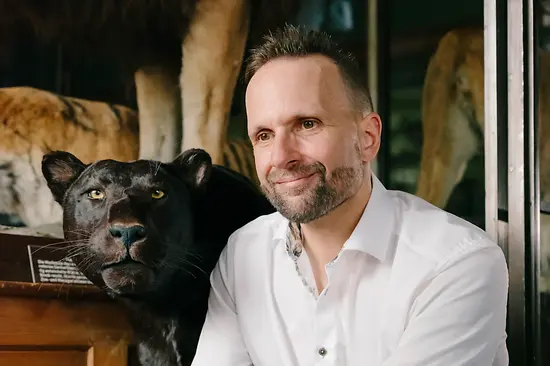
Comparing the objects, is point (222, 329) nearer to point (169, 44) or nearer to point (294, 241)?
point (294, 241)

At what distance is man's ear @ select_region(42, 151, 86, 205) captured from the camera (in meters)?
1.73

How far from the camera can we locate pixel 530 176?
73.9 inches

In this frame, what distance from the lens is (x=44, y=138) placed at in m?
1.79

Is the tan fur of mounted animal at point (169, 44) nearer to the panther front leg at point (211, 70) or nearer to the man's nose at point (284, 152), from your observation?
the panther front leg at point (211, 70)

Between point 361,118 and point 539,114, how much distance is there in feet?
1.82

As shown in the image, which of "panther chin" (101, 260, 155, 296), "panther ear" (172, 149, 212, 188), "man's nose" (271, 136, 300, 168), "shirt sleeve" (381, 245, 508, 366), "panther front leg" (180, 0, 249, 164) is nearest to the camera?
"shirt sleeve" (381, 245, 508, 366)

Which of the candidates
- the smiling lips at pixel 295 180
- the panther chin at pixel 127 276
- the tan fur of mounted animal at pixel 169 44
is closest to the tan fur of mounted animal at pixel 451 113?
the tan fur of mounted animal at pixel 169 44

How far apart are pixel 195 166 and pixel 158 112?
0.20 meters

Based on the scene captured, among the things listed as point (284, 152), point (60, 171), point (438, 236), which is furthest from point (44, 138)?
point (438, 236)

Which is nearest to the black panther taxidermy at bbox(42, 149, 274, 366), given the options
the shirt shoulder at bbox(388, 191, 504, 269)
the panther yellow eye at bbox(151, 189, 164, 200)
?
the panther yellow eye at bbox(151, 189, 164, 200)

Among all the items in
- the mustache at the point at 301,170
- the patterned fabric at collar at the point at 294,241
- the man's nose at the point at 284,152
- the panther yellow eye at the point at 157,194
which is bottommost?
the patterned fabric at collar at the point at 294,241

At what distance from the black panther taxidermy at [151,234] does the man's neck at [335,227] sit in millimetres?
301

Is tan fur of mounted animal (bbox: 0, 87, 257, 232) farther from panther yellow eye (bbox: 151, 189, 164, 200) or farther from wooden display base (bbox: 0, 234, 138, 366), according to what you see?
panther yellow eye (bbox: 151, 189, 164, 200)

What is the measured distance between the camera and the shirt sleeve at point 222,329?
5.39 feet
